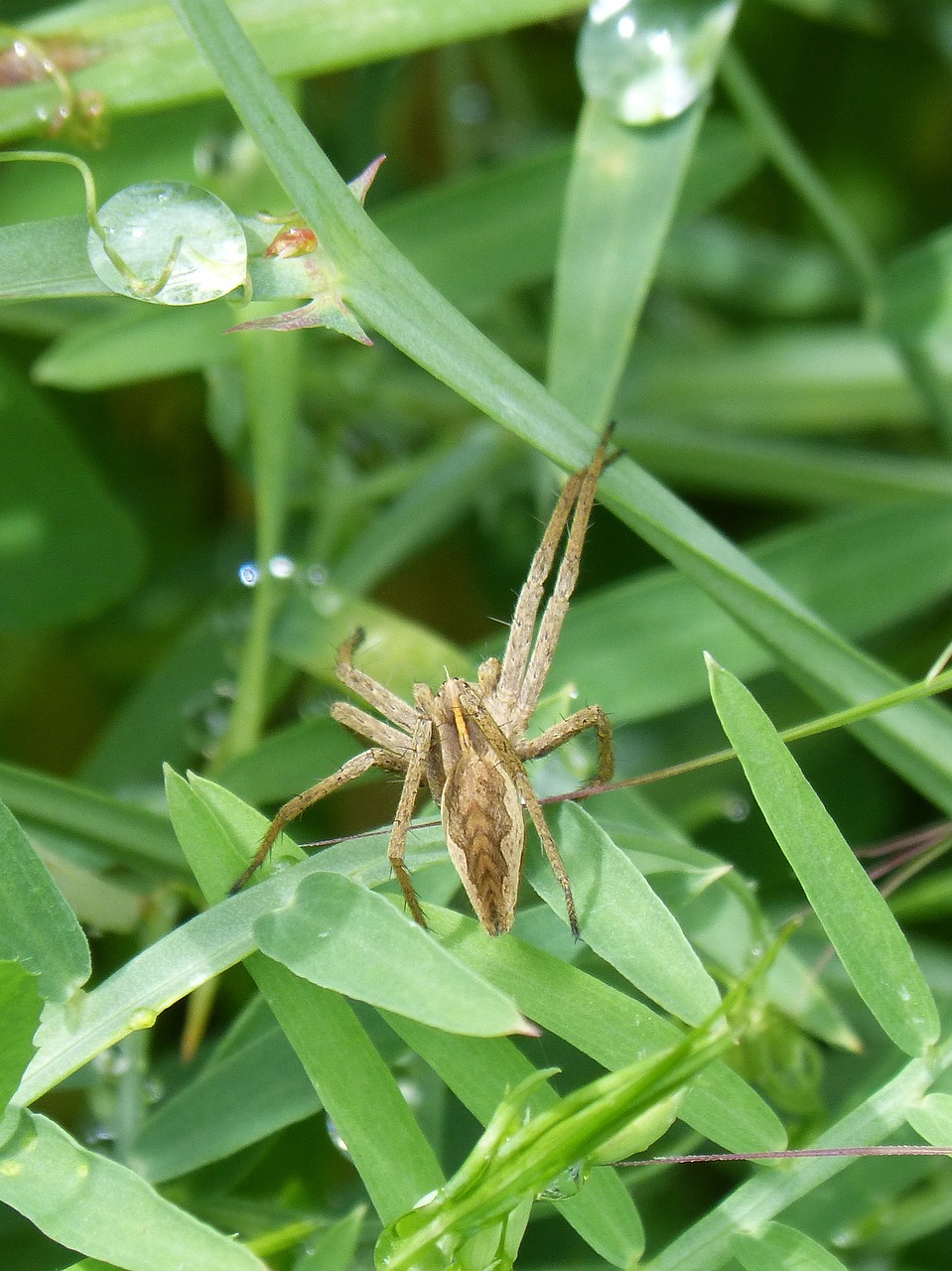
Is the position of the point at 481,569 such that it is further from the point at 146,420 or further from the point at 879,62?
the point at 879,62

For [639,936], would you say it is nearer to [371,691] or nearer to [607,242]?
[371,691]

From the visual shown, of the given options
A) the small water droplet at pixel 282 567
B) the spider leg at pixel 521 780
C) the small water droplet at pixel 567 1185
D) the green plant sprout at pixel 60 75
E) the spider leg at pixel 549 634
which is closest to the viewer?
the small water droplet at pixel 567 1185

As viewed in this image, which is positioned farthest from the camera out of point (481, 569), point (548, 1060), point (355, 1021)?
point (481, 569)

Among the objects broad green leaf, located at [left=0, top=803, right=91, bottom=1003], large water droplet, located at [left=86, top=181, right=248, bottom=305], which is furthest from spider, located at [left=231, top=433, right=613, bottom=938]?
large water droplet, located at [left=86, top=181, right=248, bottom=305]

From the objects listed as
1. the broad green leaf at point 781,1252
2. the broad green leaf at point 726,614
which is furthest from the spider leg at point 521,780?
the broad green leaf at point 781,1252

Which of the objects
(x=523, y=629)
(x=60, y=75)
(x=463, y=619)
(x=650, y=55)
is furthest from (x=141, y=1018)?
(x=463, y=619)

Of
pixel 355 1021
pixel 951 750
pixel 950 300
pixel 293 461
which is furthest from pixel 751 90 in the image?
pixel 355 1021

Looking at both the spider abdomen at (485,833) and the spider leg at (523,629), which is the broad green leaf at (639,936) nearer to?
the spider abdomen at (485,833)
